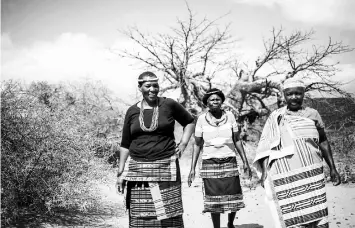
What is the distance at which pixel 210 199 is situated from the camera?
4211mm

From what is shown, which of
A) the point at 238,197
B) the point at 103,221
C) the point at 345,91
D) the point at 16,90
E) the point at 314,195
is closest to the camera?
the point at 314,195

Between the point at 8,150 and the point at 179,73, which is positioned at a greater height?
the point at 179,73

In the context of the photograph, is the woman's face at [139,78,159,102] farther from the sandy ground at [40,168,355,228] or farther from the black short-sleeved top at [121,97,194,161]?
the sandy ground at [40,168,355,228]

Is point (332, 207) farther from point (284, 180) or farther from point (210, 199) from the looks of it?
point (284, 180)

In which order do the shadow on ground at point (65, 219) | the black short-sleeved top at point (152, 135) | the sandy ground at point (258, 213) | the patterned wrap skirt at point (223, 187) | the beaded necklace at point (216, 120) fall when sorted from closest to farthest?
the black short-sleeved top at point (152, 135), the patterned wrap skirt at point (223, 187), the beaded necklace at point (216, 120), the shadow on ground at point (65, 219), the sandy ground at point (258, 213)

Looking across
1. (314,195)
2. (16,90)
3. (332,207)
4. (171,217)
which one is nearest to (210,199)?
(171,217)

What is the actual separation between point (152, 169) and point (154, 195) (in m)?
0.24

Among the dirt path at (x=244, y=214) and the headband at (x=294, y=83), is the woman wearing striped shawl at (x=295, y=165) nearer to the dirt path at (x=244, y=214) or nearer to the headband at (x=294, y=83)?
the headband at (x=294, y=83)

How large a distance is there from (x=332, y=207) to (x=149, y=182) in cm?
385

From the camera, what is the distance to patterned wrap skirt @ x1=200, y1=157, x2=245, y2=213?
→ 4145mm

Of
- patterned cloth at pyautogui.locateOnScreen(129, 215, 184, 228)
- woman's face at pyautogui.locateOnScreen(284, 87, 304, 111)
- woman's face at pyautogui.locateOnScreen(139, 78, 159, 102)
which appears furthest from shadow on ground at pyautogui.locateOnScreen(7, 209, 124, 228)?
woman's face at pyautogui.locateOnScreen(284, 87, 304, 111)

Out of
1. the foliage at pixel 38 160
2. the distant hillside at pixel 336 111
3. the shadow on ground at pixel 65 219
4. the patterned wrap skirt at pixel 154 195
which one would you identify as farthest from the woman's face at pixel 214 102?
the distant hillside at pixel 336 111

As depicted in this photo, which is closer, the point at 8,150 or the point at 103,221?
the point at 8,150

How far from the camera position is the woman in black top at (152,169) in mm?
2967
